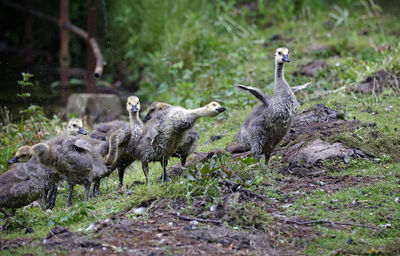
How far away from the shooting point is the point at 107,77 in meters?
15.9

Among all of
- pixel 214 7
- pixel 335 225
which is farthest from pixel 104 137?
pixel 214 7

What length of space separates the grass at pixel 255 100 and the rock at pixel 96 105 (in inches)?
36.9

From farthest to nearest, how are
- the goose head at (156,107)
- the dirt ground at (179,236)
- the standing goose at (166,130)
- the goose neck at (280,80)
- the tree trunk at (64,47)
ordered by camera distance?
1. the tree trunk at (64,47)
2. the goose head at (156,107)
3. the goose neck at (280,80)
4. the standing goose at (166,130)
5. the dirt ground at (179,236)

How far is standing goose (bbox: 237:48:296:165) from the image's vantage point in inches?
264

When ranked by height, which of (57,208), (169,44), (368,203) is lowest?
(57,208)

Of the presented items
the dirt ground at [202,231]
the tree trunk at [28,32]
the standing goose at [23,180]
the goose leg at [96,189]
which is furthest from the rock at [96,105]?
the dirt ground at [202,231]

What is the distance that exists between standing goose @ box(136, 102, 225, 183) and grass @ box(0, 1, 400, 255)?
0.42 metres

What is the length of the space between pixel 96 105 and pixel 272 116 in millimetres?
7463

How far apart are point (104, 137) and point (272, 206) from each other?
10.5 ft

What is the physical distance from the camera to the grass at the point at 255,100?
5441 mm

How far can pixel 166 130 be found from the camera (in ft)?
22.3

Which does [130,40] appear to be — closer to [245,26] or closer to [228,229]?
[245,26]

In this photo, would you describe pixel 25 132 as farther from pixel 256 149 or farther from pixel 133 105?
pixel 256 149

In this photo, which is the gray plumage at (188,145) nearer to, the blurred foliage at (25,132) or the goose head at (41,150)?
the goose head at (41,150)
